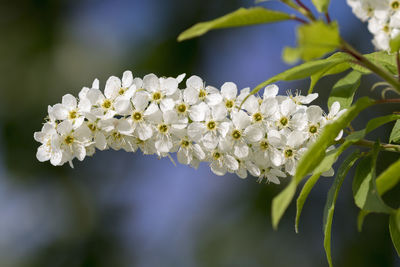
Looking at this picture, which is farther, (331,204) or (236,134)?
(236,134)

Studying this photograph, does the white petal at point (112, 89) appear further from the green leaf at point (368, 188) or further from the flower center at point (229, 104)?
the green leaf at point (368, 188)

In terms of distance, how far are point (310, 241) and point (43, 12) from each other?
8.19 metres

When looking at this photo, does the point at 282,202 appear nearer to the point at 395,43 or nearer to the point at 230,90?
the point at 395,43

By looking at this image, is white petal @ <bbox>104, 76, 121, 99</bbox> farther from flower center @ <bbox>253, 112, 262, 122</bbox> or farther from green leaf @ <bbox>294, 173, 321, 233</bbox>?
green leaf @ <bbox>294, 173, 321, 233</bbox>

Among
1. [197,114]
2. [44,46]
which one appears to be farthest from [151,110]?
[44,46]

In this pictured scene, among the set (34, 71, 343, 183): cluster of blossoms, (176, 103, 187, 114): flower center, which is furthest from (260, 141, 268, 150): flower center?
(176, 103, 187, 114): flower center

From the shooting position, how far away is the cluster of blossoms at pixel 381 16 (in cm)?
125

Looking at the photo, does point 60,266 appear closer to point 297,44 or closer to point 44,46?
point 44,46

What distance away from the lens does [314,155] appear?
1.18 metres

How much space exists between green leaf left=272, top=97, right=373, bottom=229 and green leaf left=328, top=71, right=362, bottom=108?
43 centimetres

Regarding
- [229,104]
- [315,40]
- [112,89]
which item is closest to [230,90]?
[229,104]

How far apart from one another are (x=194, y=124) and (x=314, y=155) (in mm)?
457

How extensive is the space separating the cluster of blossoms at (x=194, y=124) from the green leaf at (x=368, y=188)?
0.69 feet

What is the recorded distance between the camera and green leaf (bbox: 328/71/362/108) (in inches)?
64.7
